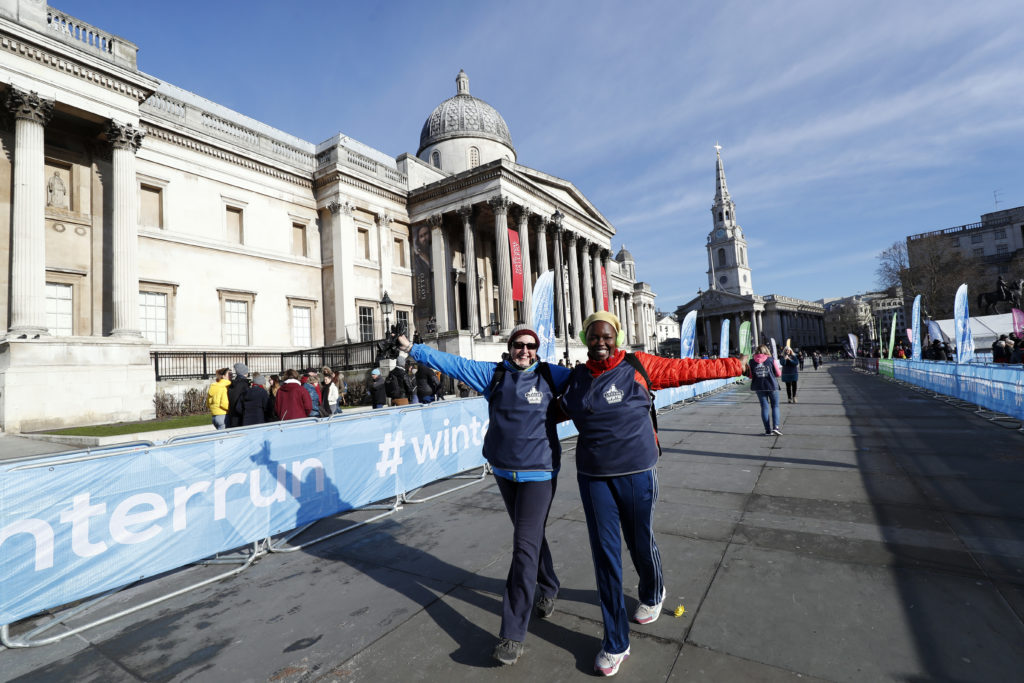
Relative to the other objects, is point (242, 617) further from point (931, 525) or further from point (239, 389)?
point (239, 389)

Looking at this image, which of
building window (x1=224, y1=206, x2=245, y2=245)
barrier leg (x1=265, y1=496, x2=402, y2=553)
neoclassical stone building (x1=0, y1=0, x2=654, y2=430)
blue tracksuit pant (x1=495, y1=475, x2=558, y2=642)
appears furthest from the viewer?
building window (x1=224, y1=206, x2=245, y2=245)

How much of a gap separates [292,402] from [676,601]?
6665 millimetres

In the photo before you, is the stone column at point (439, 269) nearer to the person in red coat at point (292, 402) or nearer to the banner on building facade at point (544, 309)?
the banner on building facade at point (544, 309)

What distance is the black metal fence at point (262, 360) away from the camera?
18.6 metres

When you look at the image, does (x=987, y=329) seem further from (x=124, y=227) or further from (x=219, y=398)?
(x=124, y=227)

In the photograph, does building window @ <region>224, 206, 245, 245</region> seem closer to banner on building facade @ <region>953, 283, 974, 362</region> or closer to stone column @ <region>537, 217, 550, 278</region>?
stone column @ <region>537, 217, 550, 278</region>

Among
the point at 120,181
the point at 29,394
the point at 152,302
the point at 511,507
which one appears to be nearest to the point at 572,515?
the point at 511,507

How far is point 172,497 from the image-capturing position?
407cm

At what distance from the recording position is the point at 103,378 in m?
14.7

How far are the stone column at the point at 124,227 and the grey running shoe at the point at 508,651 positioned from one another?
18.6 metres

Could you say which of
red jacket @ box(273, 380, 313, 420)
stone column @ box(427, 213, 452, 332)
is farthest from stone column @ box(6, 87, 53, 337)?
stone column @ box(427, 213, 452, 332)

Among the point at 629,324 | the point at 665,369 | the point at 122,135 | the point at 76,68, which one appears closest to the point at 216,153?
the point at 122,135

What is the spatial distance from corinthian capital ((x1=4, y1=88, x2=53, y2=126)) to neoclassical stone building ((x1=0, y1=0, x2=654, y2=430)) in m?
0.04

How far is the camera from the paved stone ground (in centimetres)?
263
